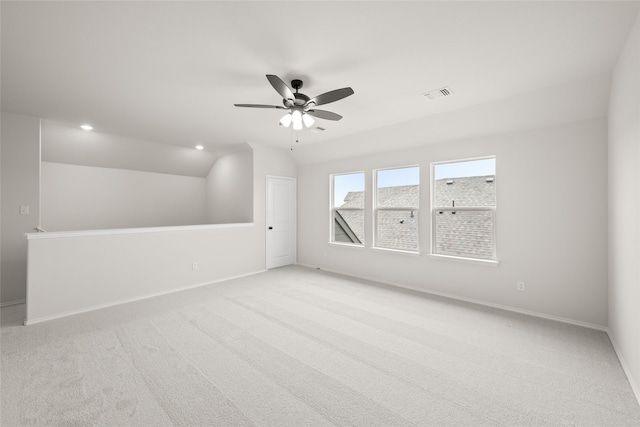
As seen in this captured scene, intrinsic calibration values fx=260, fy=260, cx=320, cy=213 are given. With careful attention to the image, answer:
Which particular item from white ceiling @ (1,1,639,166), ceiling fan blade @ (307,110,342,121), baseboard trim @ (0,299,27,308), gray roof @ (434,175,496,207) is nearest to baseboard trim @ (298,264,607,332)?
gray roof @ (434,175,496,207)

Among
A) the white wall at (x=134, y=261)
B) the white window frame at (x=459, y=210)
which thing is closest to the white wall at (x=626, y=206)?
the white window frame at (x=459, y=210)

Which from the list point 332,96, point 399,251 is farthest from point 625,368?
point 332,96

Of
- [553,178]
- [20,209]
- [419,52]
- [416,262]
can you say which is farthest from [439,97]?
[20,209]

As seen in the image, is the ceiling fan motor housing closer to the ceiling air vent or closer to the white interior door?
the ceiling air vent

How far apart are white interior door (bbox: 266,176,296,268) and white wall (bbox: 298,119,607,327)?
113 inches

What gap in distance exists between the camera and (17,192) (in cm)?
363

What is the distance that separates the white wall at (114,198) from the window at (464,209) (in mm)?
5606

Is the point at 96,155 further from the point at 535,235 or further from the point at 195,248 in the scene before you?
the point at 535,235

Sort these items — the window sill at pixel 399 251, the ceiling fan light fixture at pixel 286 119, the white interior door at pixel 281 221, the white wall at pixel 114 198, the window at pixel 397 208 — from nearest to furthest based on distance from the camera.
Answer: the ceiling fan light fixture at pixel 286 119
the window sill at pixel 399 251
the window at pixel 397 208
the white wall at pixel 114 198
the white interior door at pixel 281 221

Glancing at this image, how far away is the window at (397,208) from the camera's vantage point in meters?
4.51

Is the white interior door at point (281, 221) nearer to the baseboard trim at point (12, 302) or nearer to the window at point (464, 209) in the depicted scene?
the window at point (464, 209)

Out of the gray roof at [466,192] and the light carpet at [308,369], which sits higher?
the gray roof at [466,192]

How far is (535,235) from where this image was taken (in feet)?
10.9

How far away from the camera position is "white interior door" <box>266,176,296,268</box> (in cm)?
573
